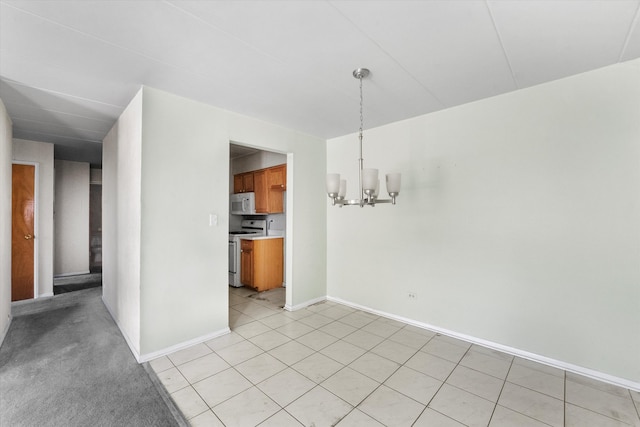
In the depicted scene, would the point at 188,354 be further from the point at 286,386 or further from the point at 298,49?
the point at 298,49

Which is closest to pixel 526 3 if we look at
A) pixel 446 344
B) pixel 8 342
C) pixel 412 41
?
pixel 412 41

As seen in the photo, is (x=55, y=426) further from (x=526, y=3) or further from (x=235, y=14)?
(x=526, y=3)

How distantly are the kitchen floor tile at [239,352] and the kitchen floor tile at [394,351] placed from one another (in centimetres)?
117

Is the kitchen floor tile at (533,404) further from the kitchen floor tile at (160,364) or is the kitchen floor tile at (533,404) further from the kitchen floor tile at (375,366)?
the kitchen floor tile at (160,364)

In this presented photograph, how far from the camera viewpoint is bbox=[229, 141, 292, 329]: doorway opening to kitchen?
4.58 meters

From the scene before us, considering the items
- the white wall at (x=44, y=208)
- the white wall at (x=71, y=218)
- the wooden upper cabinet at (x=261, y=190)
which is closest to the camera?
the white wall at (x=44, y=208)

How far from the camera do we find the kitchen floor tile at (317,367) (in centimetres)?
223

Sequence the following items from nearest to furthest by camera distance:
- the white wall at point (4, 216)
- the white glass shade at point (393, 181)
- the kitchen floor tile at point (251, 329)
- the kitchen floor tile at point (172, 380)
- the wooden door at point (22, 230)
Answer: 1. the kitchen floor tile at point (172, 380)
2. the white glass shade at point (393, 181)
3. the white wall at point (4, 216)
4. the kitchen floor tile at point (251, 329)
5. the wooden door at point (22, 230)

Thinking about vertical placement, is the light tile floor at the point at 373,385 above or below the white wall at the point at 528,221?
below

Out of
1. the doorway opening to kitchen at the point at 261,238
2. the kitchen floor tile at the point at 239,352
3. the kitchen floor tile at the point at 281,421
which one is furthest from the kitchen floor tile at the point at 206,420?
the doorway opening to kitchen at the point at 261,238

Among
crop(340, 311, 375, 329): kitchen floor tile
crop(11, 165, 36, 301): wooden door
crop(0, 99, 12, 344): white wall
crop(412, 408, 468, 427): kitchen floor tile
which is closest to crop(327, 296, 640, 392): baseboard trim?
crop(340, 311, 375, 329): kitchen floor tile

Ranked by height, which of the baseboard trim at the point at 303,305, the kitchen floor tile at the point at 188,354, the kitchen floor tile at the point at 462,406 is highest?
the baseboard trim at the point at 303,305

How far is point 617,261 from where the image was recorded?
2125mm

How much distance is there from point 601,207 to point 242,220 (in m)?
5.55
